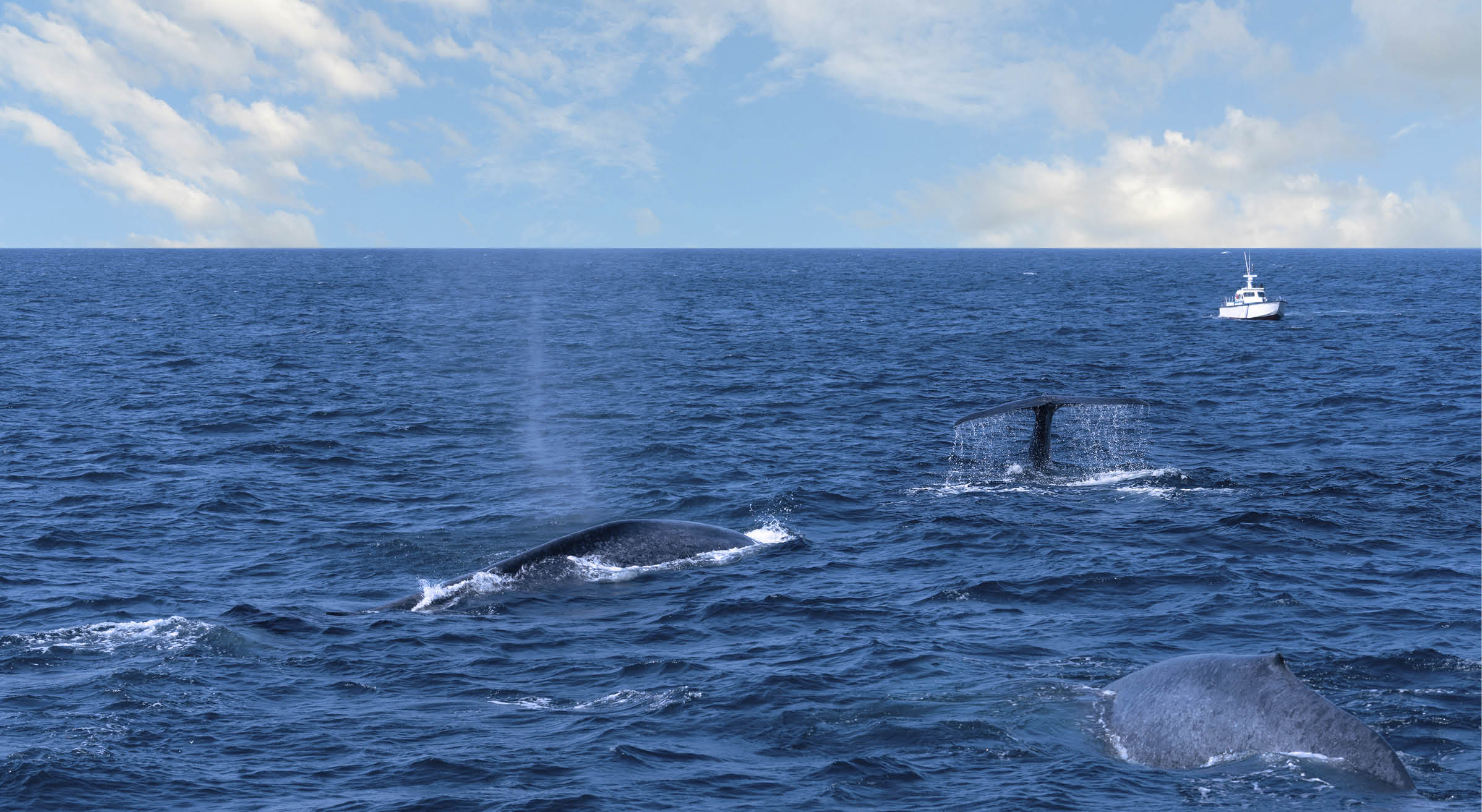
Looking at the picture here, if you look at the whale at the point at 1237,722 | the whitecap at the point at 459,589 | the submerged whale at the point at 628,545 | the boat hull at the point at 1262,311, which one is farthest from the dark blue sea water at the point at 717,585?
the boat hull at the point at 1262,311

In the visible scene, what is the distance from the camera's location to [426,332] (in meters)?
96.2

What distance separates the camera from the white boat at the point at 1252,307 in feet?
324

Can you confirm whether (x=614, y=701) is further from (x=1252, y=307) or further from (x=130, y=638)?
(x=1252, y=307)

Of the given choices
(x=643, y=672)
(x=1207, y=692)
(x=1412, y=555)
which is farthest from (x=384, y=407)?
(x=1207, y=692)

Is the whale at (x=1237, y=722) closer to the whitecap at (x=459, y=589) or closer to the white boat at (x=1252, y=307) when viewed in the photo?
the whitecap at (x=459, y=589)

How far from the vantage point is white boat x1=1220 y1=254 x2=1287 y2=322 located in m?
98.9

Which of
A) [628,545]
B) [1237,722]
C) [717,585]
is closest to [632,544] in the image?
[628,545]

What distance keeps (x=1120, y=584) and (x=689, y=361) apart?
51.0 meters

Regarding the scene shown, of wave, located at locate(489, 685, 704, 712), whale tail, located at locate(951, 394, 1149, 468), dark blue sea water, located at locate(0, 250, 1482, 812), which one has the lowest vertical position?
wave, located at locate(489, 685, 704, 712)

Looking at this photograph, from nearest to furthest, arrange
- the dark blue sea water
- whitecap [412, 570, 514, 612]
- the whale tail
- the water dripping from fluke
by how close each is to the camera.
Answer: the dark blue sea water → whitecap [412, 570, 514, 612] → the whale tail → the water dripping from fluke

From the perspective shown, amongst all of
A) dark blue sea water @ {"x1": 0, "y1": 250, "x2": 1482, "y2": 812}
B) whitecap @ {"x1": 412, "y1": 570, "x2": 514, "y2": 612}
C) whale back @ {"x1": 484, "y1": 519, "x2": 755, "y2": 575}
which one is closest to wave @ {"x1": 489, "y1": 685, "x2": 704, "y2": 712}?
dark blue sea water @ {"x1": 0, "y1": 250, "x2": 1482, "y2": 812}

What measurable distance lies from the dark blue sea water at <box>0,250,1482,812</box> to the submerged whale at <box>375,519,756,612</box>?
679 mm

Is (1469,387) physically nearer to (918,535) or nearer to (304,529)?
(918,535)

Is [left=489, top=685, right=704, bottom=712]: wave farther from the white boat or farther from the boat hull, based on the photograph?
the boat hull
